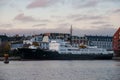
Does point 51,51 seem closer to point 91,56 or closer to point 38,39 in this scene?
point 91,56

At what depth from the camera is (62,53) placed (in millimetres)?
137250

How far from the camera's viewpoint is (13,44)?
194625 mm

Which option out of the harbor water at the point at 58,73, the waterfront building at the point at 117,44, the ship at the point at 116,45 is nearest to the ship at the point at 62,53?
the ship at the point at 116,45

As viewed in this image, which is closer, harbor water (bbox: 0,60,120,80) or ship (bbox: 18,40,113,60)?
harbor water (bbox: 0,60,120,80)

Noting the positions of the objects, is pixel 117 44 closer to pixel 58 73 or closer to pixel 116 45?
pixel 116 45

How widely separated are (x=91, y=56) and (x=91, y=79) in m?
98.2

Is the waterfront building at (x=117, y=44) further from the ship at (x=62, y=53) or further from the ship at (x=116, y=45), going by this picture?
the ship at (x=62, y=53)

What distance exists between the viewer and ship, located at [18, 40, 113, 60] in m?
131

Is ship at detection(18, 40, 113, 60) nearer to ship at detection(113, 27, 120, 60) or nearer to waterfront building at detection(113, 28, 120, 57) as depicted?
ship at detection(113, 27, 120, 60)

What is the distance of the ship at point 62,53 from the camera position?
429ft

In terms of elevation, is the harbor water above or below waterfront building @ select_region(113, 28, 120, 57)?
below

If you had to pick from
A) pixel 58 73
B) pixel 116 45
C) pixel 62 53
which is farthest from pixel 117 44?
pixel 58 73

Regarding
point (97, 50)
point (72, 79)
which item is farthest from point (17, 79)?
point (97, 50)

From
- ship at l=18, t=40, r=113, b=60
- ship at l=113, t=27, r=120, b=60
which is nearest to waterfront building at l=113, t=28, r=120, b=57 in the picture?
ship at l=113, t=27, r=120, b=60
